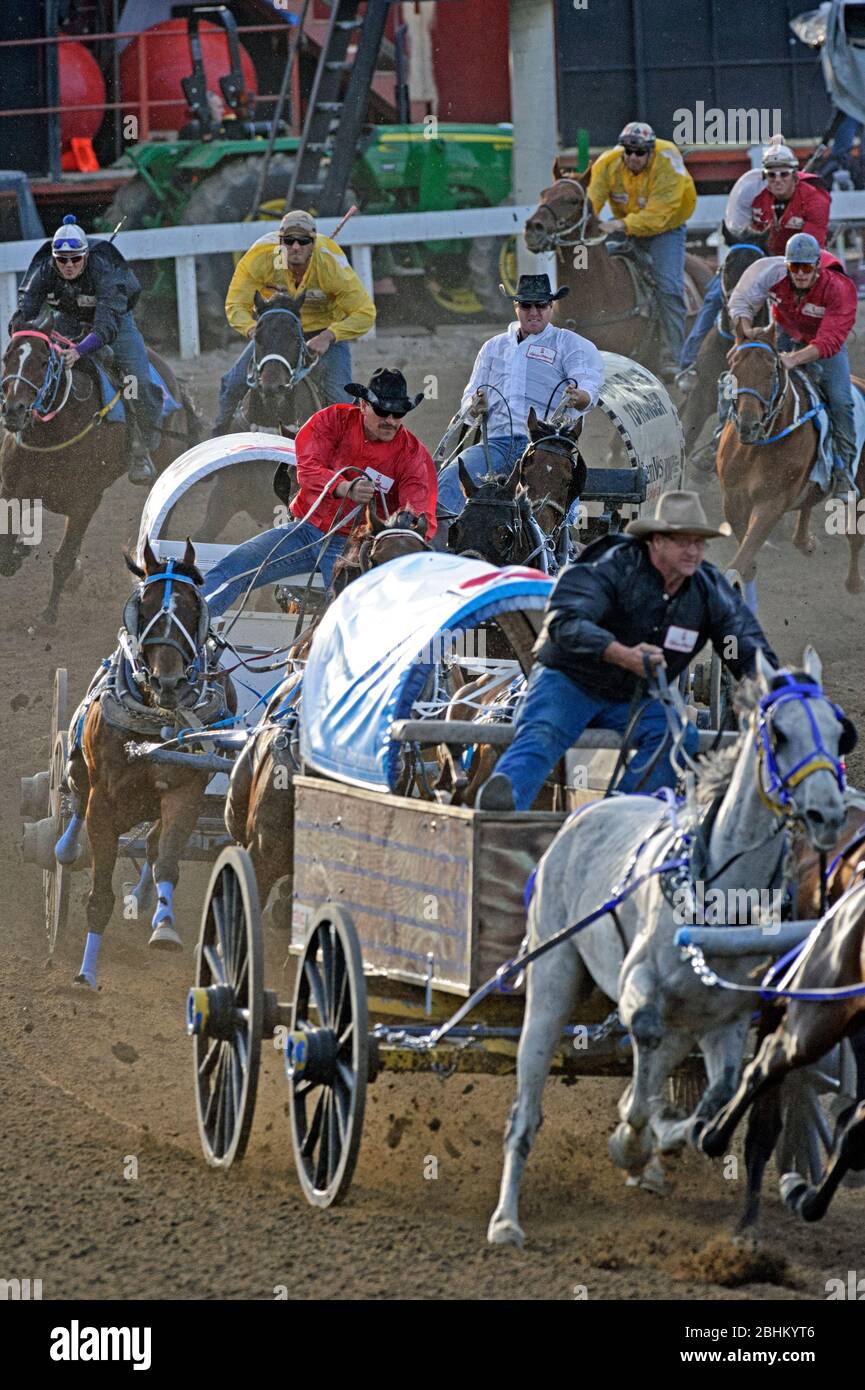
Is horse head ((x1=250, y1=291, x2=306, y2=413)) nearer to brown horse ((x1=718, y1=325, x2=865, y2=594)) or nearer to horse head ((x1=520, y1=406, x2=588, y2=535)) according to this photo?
brown horse ((x1=718, y1=325, x2=865, y2=594))

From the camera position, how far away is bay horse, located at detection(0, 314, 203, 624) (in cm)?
1675

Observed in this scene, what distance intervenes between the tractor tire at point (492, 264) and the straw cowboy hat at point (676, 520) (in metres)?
14.4

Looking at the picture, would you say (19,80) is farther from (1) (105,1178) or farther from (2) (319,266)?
(1) (105,1178)

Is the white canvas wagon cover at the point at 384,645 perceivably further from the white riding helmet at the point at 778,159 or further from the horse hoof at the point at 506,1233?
the white riding helmet at the point at 778,159

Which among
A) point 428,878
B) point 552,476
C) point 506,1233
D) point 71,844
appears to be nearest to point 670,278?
point 552,476

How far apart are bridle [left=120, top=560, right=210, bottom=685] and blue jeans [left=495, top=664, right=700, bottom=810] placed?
2.70 m

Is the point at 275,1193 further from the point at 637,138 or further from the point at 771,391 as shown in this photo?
the point at 637,138

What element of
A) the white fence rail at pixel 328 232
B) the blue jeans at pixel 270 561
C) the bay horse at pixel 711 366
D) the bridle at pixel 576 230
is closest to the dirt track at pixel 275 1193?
the blue jeans at pixel 270 561

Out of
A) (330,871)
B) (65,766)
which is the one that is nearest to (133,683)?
(65,766)

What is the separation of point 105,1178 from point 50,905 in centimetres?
392

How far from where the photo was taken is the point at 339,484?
1205cm
